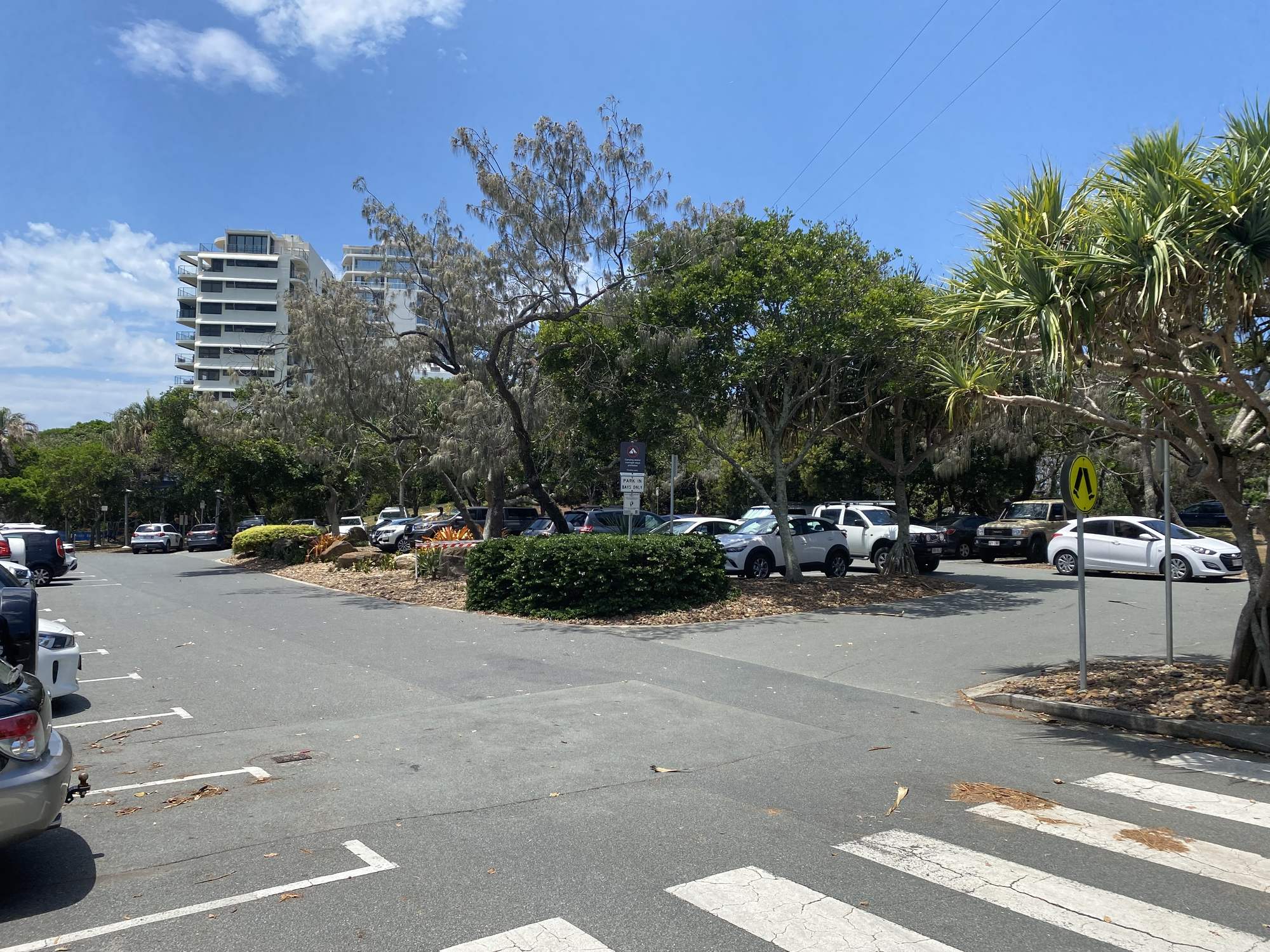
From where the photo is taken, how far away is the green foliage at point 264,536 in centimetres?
3338

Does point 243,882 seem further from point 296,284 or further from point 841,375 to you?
point 296,284

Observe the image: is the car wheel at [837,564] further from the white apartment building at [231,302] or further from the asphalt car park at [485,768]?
the white apartment building at [231,302]

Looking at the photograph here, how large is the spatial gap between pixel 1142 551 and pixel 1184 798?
1822 cm

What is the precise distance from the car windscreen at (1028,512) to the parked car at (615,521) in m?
11.4

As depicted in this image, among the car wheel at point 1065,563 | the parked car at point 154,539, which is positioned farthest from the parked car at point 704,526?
the parked car at point 154,539

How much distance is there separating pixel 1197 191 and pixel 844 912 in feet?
21.2

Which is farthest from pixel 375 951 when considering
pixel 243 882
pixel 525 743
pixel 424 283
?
pixel 424 283

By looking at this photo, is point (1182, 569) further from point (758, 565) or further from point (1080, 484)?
point (1080, 484)

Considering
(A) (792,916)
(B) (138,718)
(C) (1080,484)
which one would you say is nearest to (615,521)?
(C) (1080,484)

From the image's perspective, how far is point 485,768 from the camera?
23.2 feet

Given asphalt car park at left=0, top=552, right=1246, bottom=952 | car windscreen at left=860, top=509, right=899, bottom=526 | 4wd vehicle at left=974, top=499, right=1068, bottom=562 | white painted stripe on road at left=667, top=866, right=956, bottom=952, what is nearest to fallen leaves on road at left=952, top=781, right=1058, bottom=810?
asphalt car park at left=0, top=552, right=1246, bottom=952

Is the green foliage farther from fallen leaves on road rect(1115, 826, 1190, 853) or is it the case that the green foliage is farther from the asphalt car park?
fallen leaves on road rect(1115, 826, 1190, 853)

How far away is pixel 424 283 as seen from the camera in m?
21.1

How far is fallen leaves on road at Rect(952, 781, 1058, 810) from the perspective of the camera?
6.17 metres
